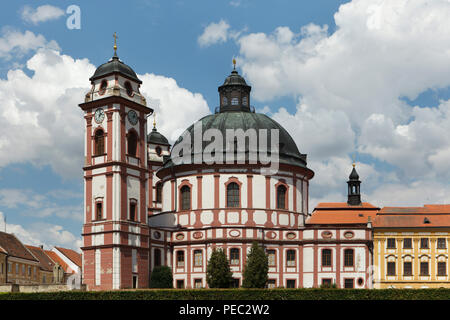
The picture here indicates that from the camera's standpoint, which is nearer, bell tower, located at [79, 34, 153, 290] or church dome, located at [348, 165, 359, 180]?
bell tower, located at [79, 34, 153, 290]

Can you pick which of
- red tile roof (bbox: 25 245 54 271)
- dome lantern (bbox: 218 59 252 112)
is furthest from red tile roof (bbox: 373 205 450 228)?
red tile roof (bbox: 25 245 54 271)

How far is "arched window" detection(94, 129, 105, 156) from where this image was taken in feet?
228

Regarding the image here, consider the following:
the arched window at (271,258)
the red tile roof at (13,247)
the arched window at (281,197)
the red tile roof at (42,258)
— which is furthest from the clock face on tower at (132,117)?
the red tile roof at (42,258)

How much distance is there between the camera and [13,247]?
100 metres

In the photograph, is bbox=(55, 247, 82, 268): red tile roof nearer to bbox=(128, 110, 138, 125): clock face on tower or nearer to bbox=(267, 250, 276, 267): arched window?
bbox=(267, 250, 276, 267): arched window

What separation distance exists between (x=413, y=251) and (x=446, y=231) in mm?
3619

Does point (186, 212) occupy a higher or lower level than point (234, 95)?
lower

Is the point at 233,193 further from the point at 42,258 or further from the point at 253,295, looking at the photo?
the point at 42,258

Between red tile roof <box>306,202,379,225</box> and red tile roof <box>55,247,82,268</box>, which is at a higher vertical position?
red tile roof <box>306,202,379,225</box>

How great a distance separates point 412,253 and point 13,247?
5310 centimetres

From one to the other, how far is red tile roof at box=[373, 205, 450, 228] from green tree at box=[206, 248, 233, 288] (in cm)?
1555

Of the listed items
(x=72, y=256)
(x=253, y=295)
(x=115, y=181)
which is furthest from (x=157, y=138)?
(x=253, y=295)
